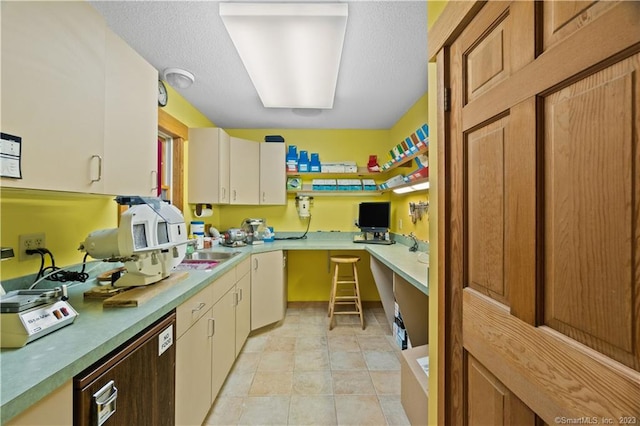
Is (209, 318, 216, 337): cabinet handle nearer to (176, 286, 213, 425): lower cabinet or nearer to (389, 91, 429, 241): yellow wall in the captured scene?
(176, 286, 213, 425): lower cabinet

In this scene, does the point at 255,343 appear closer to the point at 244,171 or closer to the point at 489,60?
the point at 244,171

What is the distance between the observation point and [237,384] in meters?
1.94

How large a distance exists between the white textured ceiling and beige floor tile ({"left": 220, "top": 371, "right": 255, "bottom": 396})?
252cm

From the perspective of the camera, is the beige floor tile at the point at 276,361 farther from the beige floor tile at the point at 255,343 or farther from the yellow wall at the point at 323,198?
the yellow wall at the point at 323,198

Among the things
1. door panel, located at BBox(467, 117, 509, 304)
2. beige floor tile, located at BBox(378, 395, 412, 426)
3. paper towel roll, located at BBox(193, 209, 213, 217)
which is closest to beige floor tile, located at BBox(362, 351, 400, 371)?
beige floor tile, located at BBox(378, 395, 412, 426)

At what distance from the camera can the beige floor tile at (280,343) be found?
2.43m

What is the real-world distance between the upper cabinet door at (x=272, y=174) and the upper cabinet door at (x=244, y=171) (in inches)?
2.5

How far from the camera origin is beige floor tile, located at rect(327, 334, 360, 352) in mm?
2416

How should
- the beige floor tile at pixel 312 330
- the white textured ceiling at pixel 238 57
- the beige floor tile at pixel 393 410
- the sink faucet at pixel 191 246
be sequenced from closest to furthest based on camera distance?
the white textured ceiling at pixel 238 57
the beige floor tile at pixel 393 410
the sink faucet at pixel 191 246
the beige floor tile at pixel 312 330

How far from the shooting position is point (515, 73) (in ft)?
2.21

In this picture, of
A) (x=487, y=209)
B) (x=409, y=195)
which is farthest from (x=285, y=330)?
(x=487, y=209)

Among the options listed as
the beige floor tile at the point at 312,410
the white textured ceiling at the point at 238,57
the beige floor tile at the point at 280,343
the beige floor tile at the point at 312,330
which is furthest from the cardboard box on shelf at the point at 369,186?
the beige floor tile at the point at 312,410

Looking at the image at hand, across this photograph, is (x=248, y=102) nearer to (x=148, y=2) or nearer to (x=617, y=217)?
(x=148, y=2)

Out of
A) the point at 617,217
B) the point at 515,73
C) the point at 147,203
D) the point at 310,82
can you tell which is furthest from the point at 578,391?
the point at 310,82
